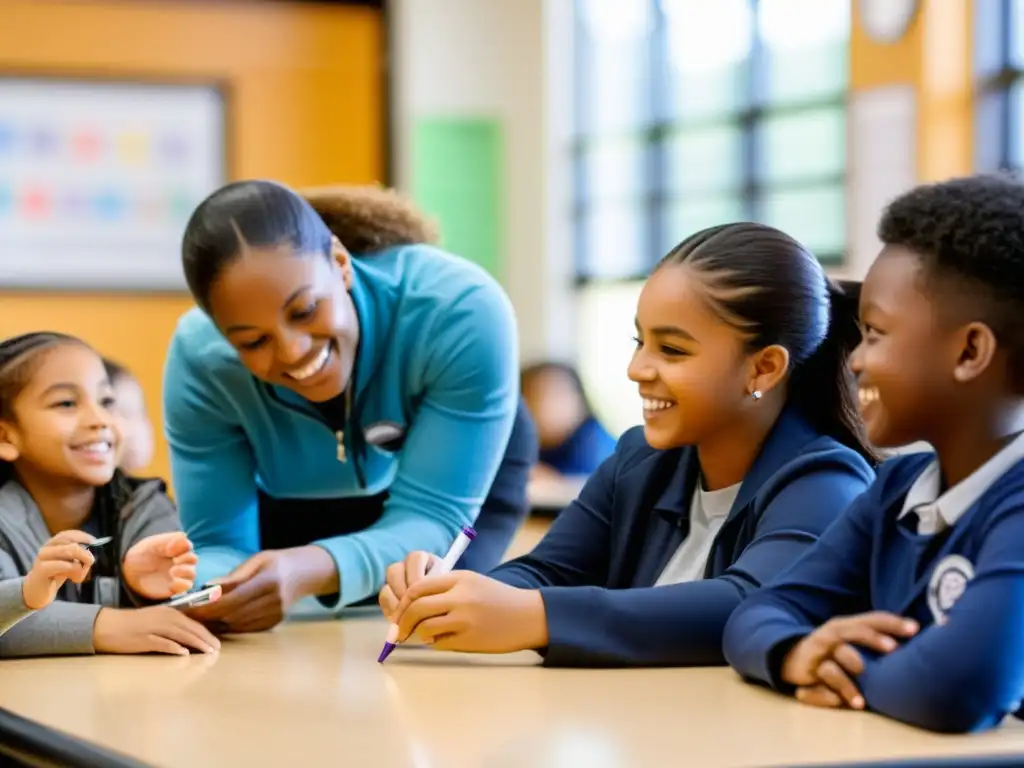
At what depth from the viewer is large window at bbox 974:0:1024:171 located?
5949mm

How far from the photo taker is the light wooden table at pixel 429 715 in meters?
1.13

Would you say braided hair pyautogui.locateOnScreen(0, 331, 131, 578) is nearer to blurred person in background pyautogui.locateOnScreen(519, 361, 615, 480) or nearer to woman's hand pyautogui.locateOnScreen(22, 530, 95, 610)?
woman's hand pyautogui.locateOnScreen(22, 530, 95, 610)

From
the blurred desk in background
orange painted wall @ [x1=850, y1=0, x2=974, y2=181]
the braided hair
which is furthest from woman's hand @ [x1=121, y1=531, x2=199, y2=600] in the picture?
orange painted wall @ [x1=850, y1=0, x2=974, y2=181]

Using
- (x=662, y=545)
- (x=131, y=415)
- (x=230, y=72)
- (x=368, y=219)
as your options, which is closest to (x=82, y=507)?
(x=368, y=219)

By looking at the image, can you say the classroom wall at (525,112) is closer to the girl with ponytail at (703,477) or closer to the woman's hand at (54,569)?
the girl with ponytail at (703,477)

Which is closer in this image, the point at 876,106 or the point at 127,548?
the point at 127,548

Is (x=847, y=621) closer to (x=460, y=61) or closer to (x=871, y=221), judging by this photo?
(x=871, y=221)

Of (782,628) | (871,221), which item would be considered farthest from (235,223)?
(871,221)

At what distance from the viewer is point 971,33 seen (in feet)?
19.9

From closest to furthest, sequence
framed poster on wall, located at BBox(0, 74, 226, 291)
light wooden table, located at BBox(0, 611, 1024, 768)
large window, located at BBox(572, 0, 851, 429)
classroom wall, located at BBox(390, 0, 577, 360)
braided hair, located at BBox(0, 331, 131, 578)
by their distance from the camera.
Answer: light wooden table, located at BBox(0, 611, 1024, 768), braided hair, located at BBox(0, 331, 131, 578), large window, located at BBox(572, 0, 851, 429), framed poster on wall, located at BBox(0, 74, 226, 291), classroom wall, located at BBox(390, 0, 577, 360)

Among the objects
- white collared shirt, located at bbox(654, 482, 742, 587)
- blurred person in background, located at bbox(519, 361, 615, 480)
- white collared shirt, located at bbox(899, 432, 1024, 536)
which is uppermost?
white collared shirt, located at bbox(899, 432, 1024, 536)

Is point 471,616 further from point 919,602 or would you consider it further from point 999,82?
point 999,82

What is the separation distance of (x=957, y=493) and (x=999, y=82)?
16.7 ft

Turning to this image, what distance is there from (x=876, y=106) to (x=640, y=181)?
173 centimetres
